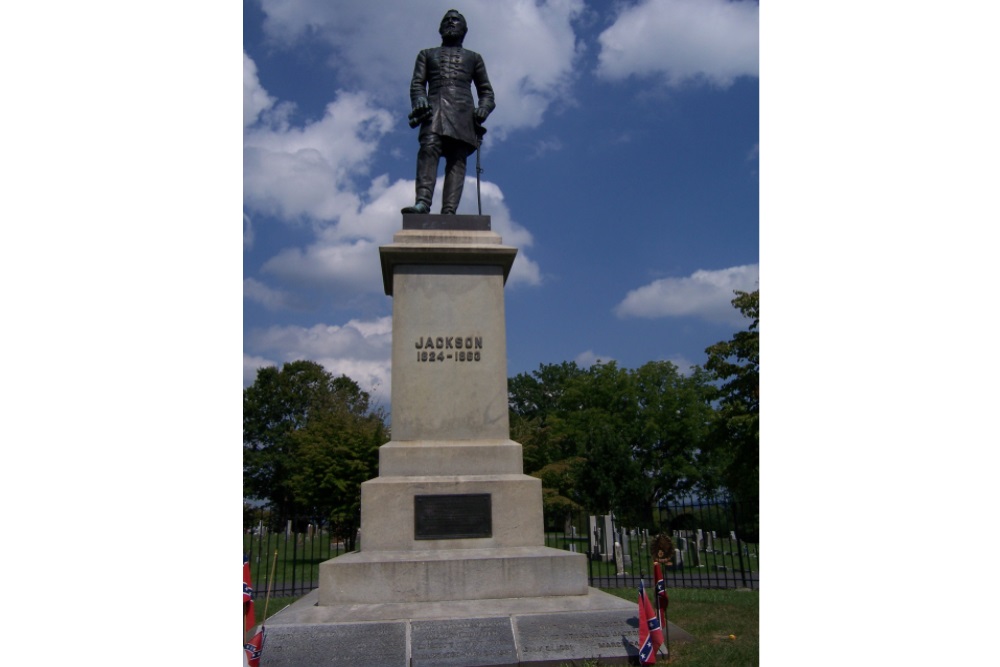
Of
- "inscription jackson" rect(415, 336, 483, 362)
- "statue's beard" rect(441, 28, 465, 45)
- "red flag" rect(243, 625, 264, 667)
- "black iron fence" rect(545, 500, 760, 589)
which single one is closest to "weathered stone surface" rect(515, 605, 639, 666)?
"red flag" rect(243, 625, 264, 667)

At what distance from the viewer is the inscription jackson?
9203 mm

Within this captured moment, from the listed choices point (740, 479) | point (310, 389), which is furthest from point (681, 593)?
point (310, 389)

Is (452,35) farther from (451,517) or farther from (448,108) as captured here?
(451,517)

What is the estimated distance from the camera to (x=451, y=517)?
27.7 ft

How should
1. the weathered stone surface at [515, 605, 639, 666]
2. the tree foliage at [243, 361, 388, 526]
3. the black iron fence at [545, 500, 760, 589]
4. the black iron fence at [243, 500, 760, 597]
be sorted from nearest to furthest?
the weathered stone surface at [515, 605, 639, 666]
the black iron fence at [243, 500, 760, 597]
the black iron fence at [545, 500, 760, 589]
the tree foliage at [243, 361, 388, 526]

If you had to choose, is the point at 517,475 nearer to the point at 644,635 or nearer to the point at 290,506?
the point at 644,635

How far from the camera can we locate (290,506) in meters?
52.4

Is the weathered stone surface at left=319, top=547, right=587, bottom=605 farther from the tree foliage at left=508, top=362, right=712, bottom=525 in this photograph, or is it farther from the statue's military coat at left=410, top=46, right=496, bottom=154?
the tree foliage at left=508, top=362, right=712, bottom=525

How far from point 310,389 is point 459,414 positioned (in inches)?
2202

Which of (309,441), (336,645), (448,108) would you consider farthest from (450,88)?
(309,441)

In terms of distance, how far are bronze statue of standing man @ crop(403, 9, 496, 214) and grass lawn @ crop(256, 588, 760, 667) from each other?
242 inches

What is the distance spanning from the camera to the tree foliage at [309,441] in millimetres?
28297

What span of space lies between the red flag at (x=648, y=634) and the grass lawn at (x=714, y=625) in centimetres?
34

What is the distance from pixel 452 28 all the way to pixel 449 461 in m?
6.08
